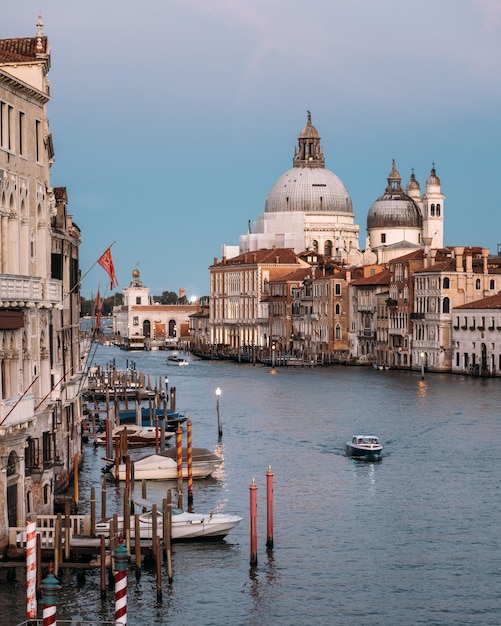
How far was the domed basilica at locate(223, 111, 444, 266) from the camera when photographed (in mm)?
114000

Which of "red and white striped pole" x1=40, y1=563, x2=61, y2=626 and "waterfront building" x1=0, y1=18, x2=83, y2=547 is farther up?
"waterfront building" x1=0, y1=18, x2=83, y2=547

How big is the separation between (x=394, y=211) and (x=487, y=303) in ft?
142

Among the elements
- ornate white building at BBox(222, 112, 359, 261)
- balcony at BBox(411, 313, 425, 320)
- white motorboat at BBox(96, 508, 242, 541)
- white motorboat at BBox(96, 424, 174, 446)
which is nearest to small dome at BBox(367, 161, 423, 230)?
ornate white building at BBox(222, 112, 359, 261)

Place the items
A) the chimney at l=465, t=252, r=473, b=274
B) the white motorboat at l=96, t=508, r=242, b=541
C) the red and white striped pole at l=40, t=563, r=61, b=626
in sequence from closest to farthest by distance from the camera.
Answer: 1. the red and white striped pole at l=40, t=563, r=61, b=626
2. the white motorboat at l=96, t=508, r=242, b=541
3. the chimney at l=465, t=252, r=473, b=274

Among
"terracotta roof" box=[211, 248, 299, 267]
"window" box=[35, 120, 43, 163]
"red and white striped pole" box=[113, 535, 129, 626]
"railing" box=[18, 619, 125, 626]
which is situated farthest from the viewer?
"terracotta roof" box=[211, 248, 299, 267]

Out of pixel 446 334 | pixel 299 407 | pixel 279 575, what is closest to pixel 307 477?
pixel 279 575

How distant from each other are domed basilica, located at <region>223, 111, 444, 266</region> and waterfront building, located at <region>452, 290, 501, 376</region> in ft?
122

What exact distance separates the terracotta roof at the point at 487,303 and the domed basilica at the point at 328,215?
3786cm

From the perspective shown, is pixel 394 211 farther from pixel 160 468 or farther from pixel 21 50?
pixel 21 50

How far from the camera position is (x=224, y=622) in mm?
19531

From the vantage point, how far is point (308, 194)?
126m

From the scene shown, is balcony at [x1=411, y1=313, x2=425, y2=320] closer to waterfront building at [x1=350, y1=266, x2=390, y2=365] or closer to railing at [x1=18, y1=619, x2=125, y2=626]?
waterfront building at [x1=350, y1=266, x2=390, y2=365]

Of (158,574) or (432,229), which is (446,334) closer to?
(432,229)

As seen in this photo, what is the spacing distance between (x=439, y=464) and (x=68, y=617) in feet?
55.6
